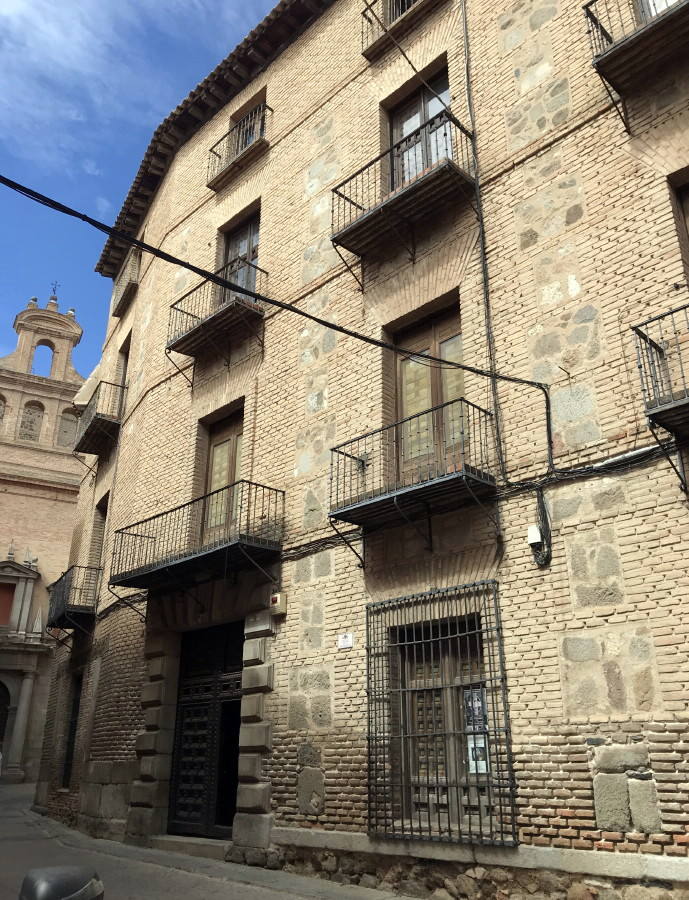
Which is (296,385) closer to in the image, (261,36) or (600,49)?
(600,49)

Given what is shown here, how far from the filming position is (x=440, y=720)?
8.08m

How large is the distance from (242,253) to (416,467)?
21.0 ft

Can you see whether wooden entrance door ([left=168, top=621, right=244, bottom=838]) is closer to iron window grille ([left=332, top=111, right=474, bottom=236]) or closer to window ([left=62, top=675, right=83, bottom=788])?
window ([left=62, top=675, right=83, bottom=788])

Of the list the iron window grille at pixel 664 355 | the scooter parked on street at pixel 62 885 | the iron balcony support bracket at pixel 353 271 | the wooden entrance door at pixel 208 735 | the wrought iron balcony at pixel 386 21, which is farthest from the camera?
the wrought iron balcony at pixel 386 21

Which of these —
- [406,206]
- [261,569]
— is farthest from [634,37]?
[261,569]

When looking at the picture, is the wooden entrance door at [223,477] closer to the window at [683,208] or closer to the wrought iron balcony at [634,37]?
the window at [683,208]

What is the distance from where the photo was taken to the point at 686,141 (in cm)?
769

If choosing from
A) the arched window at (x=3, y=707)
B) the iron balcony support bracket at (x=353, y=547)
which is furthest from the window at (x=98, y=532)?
the arched window at (x=3, y=707)

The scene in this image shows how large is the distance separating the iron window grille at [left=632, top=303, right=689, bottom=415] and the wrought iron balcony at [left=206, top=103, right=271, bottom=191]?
8.65 meters

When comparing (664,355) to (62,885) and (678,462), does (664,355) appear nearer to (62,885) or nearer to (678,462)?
(678,462)

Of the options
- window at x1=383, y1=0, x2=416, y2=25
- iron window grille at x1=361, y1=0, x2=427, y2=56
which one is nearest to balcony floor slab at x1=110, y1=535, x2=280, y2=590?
iron window grille at x1=361, y1=0, x2=427, y2=56

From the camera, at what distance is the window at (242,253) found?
13.4 metres

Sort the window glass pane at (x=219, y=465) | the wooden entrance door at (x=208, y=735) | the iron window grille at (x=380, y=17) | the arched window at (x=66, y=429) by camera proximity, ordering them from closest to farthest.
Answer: the wooden entrance door at (x=208, y=735) < the iron window grille at (x=380, y=17) < the window glass pane at (x=219, y=465) < the arched window at (x=66, y=429)

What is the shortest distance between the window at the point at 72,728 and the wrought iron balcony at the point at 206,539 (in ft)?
12.8
